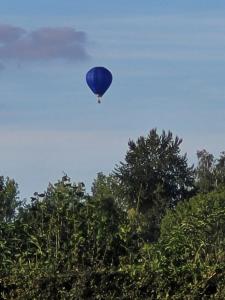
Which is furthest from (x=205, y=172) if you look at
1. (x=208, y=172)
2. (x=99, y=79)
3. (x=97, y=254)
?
(x=97, y=254)

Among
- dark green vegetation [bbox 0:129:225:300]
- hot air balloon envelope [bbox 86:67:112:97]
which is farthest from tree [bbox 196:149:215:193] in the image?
dark green vegetation [bbox 0:129:225:300]

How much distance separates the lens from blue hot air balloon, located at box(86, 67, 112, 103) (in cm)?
3444

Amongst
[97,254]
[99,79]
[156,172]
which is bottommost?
[97,254]

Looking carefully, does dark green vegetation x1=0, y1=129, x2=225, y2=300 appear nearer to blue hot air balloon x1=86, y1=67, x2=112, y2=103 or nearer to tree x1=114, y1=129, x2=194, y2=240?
blue hot air balloon x1=86, y1=67, x2=112, y2=103

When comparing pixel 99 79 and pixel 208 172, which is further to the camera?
pixel 208 172

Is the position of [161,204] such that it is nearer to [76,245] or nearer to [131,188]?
[131,188]

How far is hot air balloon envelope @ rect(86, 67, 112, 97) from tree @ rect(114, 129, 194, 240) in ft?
106

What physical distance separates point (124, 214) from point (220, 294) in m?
1.71

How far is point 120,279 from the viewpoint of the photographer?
12.0 m

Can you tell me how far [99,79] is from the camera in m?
34.9

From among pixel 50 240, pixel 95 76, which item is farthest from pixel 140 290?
pixel 95 76

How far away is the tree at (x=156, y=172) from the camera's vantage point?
6894 cm

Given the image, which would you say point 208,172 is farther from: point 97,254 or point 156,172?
point 97,254

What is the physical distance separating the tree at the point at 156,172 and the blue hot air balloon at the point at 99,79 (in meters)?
32.4
